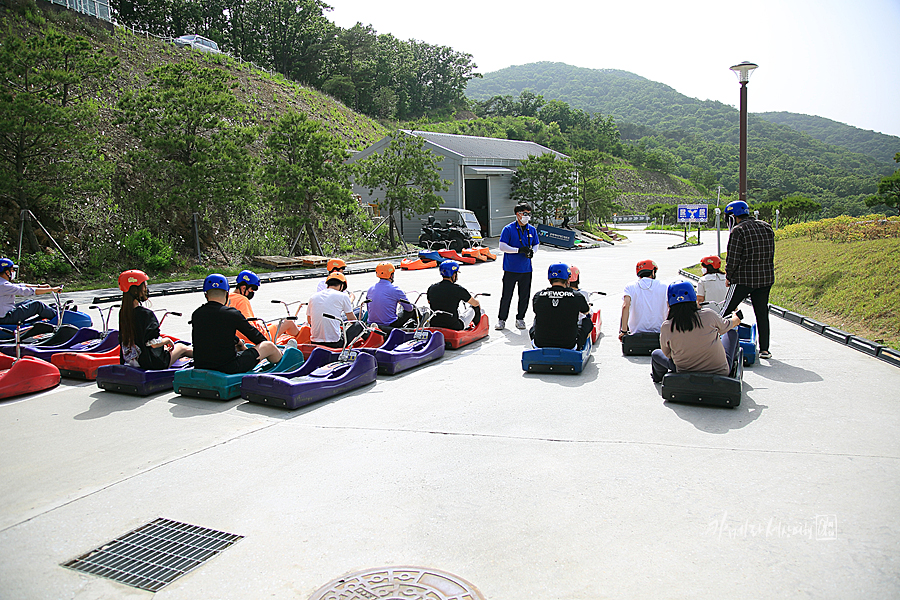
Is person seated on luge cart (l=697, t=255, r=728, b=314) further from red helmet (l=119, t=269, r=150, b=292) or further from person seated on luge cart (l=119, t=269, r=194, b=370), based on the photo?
red helmet (l=119, t=269, r=150, b=292)

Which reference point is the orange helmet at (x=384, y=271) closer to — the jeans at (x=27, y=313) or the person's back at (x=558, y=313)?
the person's back at (x=558, y=313)

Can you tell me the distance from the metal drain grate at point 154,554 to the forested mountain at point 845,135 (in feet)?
451

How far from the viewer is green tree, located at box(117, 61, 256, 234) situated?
21344mm

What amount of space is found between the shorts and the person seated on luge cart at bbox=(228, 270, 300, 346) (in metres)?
0.33

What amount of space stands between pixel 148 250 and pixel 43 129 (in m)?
4.66

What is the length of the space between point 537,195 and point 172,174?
927 inches

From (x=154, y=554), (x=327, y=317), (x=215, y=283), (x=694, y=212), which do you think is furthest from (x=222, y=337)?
(x=694, y=212)

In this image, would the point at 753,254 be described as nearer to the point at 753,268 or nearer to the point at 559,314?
the point at 753,268

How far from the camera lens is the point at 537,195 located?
130ft

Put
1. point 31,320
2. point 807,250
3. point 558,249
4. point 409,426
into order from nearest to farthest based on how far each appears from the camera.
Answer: point 409,426 → point 31,320 → point 807,250 → point 558,249

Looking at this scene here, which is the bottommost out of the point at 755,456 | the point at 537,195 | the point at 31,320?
the point at 755,456

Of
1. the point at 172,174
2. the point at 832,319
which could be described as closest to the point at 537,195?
the point at 172,174

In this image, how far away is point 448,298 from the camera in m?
9.54

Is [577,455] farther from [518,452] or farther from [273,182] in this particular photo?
[273,182]
